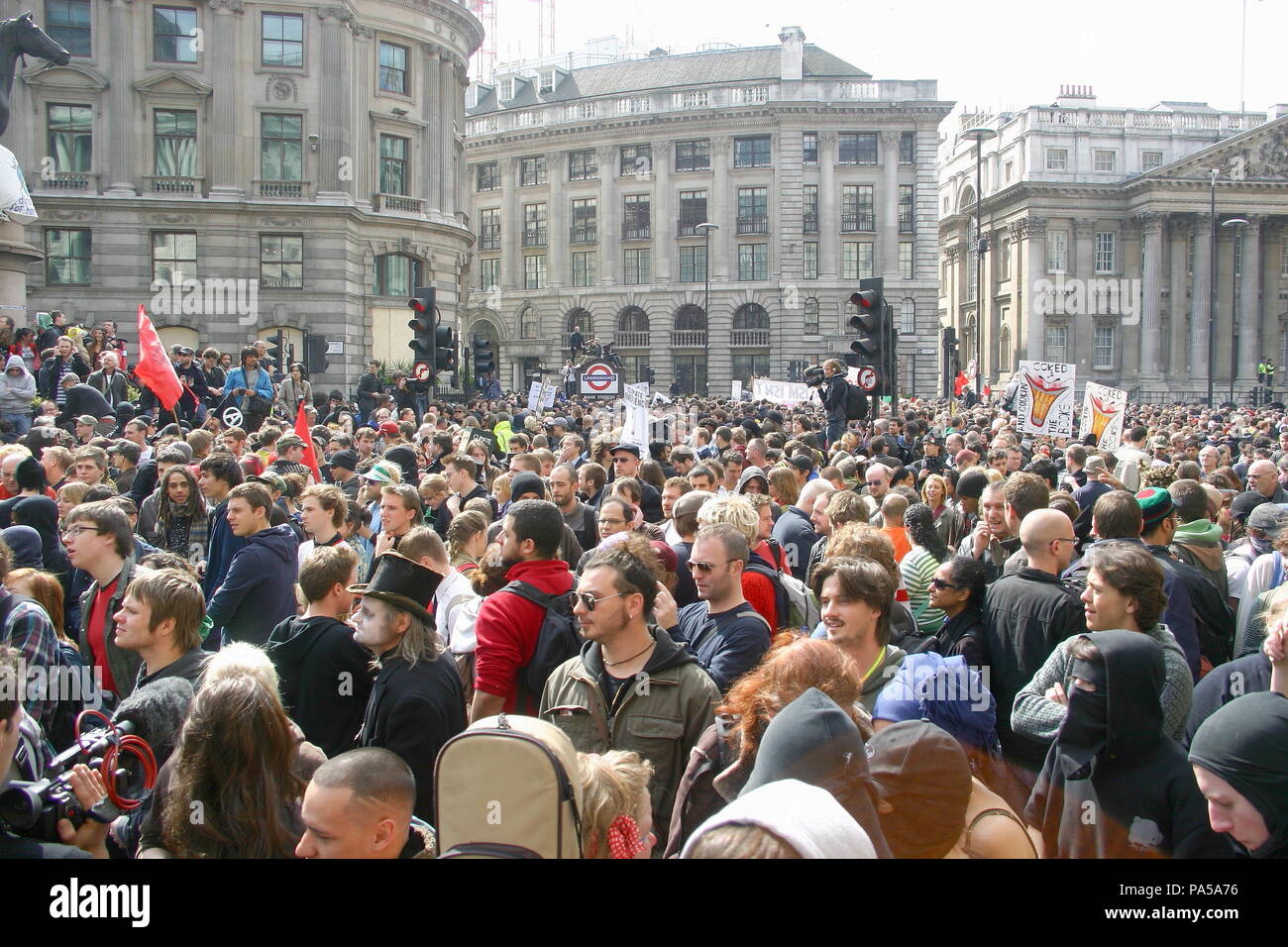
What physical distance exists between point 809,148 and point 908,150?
6.03m

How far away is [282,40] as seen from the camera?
37.3 m

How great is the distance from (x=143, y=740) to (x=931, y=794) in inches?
108

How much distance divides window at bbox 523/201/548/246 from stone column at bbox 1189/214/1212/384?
44.1 metres

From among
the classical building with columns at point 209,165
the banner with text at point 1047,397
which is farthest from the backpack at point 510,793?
the classical building with columns at point 209,165

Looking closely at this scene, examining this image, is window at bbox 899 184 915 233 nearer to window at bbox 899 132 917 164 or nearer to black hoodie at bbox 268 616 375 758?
window at bbox 899 132 917 164

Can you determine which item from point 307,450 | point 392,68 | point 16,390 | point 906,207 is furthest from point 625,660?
point 906,207

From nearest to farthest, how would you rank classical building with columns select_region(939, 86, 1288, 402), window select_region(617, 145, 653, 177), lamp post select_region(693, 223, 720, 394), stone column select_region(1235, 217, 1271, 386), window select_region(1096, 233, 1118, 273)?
lamp post select_region(693, 223, 720, 394) → window select_region(617, 145, 653, 177) → classical building with columns select_region(939, 86, 1288, 402) → stone column select_region(1235, 217, 1271, 386) → window select_region(1096, 233, 1118, 273)

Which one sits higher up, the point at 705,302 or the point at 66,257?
the point at 705,302

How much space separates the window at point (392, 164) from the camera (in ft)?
134

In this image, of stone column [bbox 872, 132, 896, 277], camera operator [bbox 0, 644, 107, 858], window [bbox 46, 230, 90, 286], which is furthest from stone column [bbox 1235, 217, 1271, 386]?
camera operator [bbox 0, 644, 107, 858]

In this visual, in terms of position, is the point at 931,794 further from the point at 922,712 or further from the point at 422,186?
the point at 422,186

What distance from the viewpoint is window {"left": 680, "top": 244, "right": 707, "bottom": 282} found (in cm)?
6906

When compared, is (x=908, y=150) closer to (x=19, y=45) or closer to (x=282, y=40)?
(x=282, y=40)
